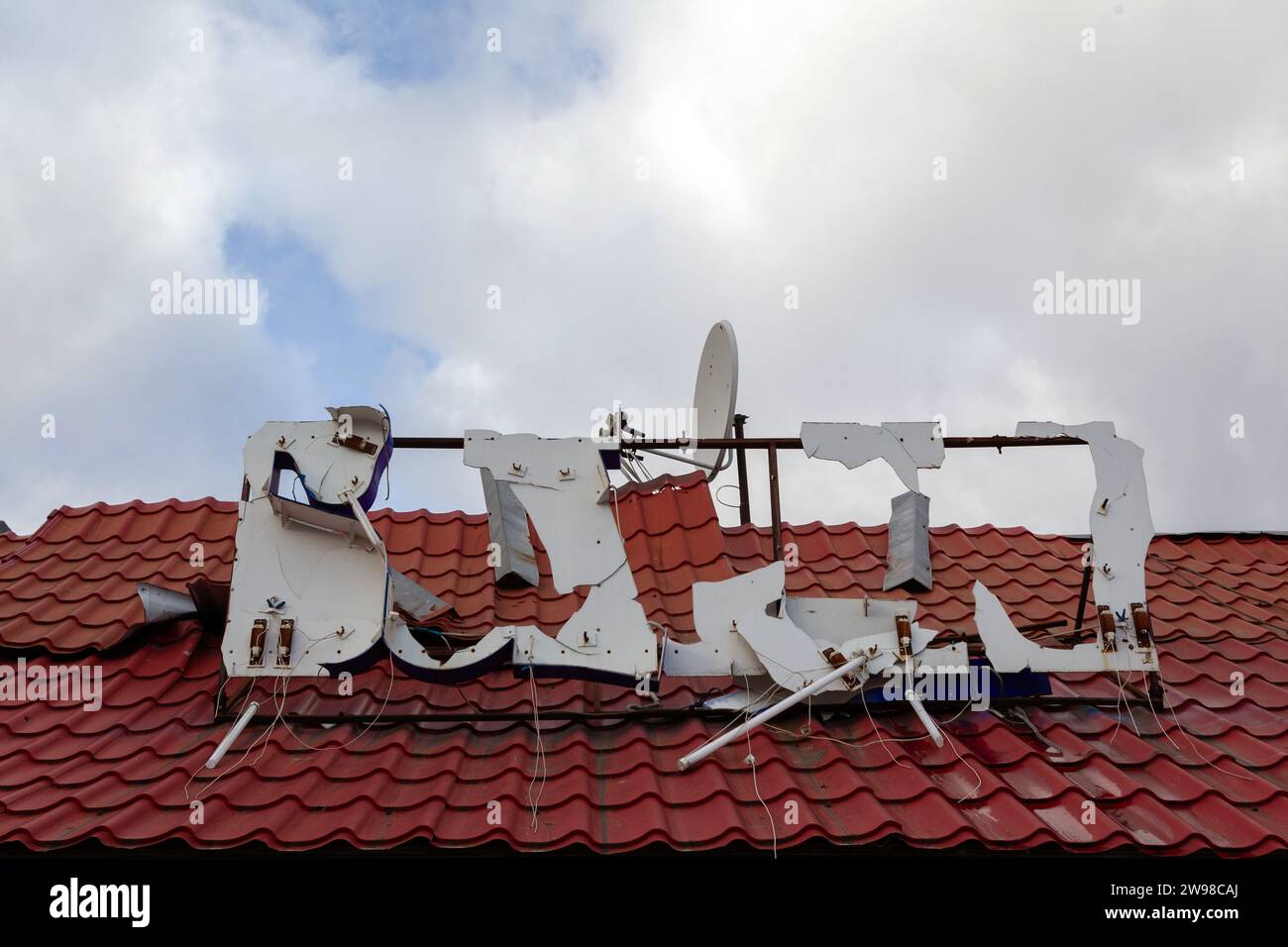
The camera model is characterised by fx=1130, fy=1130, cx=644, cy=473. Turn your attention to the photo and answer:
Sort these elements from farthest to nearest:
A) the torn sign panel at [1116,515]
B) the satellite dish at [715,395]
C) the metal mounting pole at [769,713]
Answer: the satellite dish at [715,395] < the torn sign panel at [1116,515] < the metal mounting pole at [769,713]

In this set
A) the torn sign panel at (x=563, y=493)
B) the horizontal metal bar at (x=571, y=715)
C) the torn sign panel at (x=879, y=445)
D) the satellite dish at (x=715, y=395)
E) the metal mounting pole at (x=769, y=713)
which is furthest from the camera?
the satellite dish at (x=715, y=395)

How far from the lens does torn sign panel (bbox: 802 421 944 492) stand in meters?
5.93

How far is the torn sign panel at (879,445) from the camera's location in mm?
5934

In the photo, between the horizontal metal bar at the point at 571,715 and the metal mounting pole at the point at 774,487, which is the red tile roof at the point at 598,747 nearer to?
the horizontal metal bar at the point at 571,715

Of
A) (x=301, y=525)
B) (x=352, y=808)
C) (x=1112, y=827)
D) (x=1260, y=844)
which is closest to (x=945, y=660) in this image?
(x=1112, y=827)

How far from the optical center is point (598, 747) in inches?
199

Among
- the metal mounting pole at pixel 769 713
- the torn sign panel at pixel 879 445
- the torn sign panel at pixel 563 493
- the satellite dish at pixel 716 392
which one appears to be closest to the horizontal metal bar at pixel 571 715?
the metal mounting pole at pixel 769 713

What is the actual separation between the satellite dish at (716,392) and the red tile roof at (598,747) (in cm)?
49

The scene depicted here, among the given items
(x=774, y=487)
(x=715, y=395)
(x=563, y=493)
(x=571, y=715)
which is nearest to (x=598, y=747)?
(x=571, y=715)

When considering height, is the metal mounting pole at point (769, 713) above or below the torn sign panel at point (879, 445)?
below

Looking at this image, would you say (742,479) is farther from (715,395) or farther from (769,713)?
(769,713)

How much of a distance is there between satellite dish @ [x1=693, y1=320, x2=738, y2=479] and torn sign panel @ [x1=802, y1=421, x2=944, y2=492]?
90 cm

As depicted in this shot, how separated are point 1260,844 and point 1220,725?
118cm
